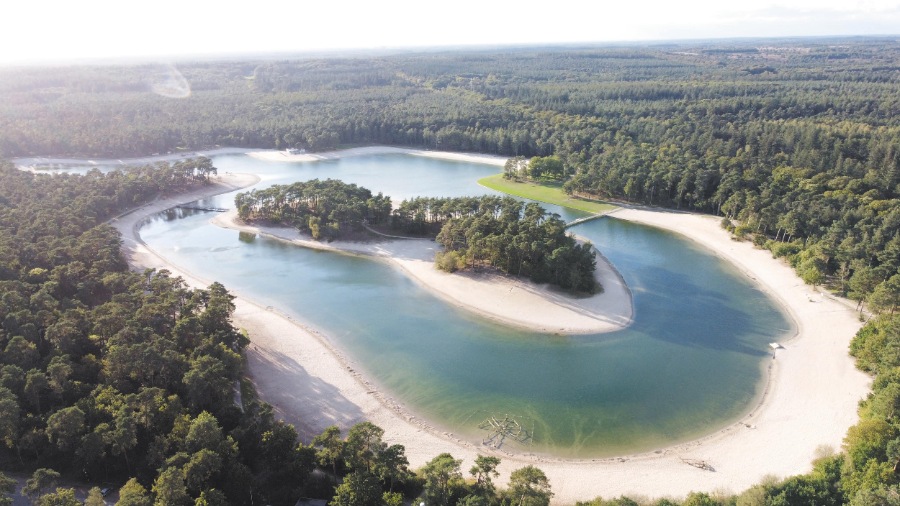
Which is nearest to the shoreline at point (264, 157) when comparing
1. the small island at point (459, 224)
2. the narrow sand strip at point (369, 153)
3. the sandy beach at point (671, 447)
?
the narrow sand strip at point (369, 153)

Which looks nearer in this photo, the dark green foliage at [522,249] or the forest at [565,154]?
the forest at [565,154]

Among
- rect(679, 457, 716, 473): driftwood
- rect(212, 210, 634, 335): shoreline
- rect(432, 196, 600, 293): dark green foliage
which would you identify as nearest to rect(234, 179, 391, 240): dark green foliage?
rect(212, 210, 634, 335): shoreline

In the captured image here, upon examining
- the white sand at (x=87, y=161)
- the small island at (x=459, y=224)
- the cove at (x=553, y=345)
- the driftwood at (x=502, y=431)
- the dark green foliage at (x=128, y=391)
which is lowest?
the driftwood at (x=502, y=431)

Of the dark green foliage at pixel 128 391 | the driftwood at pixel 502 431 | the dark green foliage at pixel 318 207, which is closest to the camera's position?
the dark green foliage at pixel 128 391

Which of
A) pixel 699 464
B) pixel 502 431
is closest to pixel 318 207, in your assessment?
pixel 502 431

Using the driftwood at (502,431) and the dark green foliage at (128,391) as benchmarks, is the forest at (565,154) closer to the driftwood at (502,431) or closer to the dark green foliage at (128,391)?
the dark green foliage at (128,391)

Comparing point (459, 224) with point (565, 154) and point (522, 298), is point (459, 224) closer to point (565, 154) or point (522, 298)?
point (522, 298)

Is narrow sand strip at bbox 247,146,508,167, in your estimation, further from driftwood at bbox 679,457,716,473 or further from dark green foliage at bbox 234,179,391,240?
driftwood at bbox 679,457,716,473

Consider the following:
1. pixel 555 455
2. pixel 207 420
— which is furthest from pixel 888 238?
pixel 207 420

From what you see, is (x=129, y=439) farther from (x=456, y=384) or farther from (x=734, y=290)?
(x=734, y=290)
